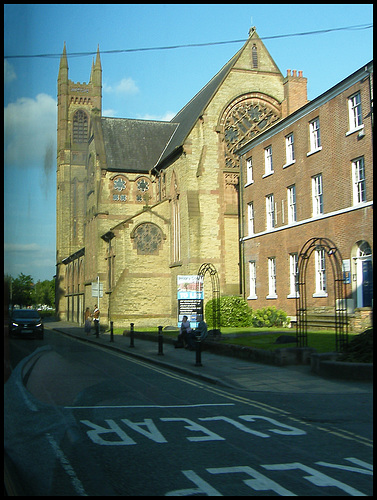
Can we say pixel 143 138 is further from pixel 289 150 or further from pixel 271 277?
pixel 271 277

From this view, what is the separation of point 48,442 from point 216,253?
3447 centimetres

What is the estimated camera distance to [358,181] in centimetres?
2445

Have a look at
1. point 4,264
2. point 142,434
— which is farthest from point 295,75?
point 4,264

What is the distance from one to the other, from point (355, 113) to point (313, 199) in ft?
14.8

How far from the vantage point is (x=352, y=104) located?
24.6m

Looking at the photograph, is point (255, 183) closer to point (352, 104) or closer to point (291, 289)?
point (291, 289)

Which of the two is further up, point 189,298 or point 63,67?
point 63,67

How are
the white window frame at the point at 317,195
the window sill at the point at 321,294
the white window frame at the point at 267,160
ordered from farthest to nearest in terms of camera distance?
1. the white window frame at the point at 267,160
2. the white window frame at the point at 317,195
3. the window sill at the point at 321,294

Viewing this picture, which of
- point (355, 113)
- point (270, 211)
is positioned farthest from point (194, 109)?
point (355, 113)

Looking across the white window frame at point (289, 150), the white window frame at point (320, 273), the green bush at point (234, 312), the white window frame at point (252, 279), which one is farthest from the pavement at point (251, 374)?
the white window frame at point (252, 279)

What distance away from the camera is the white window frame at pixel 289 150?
96.9ft

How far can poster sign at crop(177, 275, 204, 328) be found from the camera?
25703 millimetres

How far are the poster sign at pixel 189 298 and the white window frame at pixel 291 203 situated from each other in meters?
6.47

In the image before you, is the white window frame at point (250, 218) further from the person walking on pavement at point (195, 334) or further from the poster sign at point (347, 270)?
the person walking on pavement at point (195, 334)
